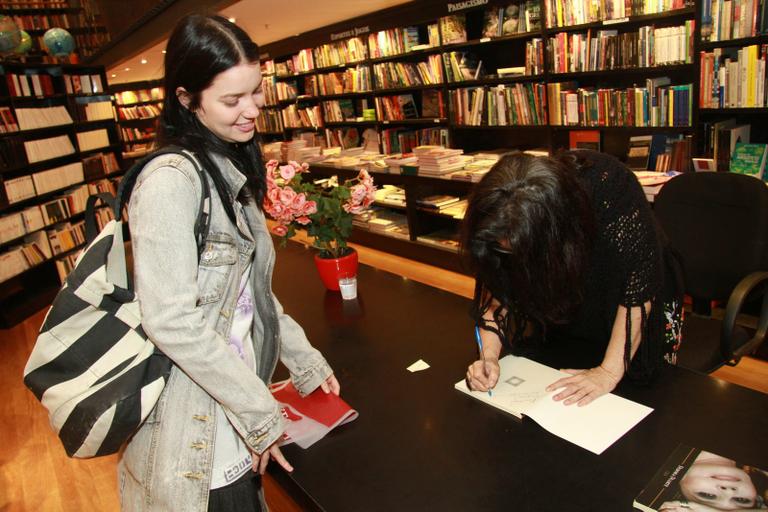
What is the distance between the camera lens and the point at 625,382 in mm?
1212

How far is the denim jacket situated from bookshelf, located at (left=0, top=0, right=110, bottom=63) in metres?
8.47

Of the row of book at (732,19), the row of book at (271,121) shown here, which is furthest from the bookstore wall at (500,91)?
the row of book at (271,121)

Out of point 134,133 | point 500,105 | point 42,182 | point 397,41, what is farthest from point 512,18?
point 134,133

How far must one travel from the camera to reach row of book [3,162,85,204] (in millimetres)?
4567

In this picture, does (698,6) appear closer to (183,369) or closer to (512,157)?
(512,157)

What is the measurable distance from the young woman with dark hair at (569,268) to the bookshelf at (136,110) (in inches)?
443

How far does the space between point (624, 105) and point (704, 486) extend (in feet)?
9.90

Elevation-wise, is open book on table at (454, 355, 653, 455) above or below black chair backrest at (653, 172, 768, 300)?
below

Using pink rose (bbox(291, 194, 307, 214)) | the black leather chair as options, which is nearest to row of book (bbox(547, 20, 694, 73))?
the black leather chair

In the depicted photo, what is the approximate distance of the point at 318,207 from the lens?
6.17ft

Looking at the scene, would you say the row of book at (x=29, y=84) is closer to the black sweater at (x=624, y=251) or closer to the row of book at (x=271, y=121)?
the row of book at (x=271, y=121)

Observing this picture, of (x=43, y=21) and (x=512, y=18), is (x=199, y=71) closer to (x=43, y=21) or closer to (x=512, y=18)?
(x=512, y=18)

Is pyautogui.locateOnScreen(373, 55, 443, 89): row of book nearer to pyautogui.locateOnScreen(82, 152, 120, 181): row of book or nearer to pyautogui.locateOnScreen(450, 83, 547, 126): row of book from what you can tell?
pyautogui.locateOnScreen(450, 83, 547, 126): row of book

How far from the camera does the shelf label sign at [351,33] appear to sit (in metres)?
5.21
